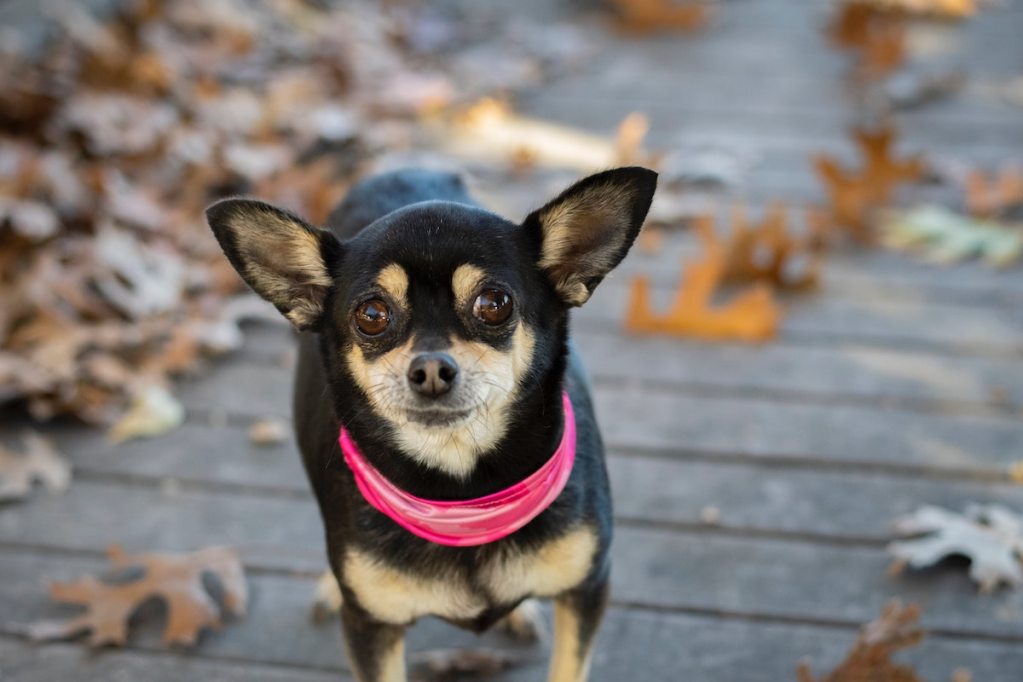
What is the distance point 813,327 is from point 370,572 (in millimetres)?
2283

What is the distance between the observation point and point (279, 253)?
2.11m

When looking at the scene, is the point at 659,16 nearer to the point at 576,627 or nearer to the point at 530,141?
the point at 530,141

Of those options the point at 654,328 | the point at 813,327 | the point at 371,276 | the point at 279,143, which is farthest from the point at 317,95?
the point at 371,276

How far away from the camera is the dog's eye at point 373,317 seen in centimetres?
200

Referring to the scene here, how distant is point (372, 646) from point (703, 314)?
2.07 metres

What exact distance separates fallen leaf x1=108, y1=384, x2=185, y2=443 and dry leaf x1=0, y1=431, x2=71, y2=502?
20 centimetres

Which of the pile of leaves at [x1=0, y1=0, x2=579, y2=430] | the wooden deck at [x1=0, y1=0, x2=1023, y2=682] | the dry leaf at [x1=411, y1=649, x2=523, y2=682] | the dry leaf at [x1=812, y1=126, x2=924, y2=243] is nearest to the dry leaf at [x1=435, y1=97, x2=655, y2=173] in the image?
the pile of leaves at [x1=0, y1=0, x2=579, y2=430]

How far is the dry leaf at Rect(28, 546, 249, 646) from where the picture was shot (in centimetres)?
263

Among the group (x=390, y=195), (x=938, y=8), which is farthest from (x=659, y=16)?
(x=390, y=195)

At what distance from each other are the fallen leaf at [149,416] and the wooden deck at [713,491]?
49mm

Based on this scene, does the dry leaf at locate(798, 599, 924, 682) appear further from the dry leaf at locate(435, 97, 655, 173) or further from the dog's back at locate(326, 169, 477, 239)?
the dry leaf at locate(435, 97, 655, 173)

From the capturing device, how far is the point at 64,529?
303 centimetres

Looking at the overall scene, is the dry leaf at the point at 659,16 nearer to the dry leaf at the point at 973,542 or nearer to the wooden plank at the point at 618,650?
the dry leaf at the point at 973,542

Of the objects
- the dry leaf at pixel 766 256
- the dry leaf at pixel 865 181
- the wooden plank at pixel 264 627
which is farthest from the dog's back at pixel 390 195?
the dry leaf at pixel 865 181
